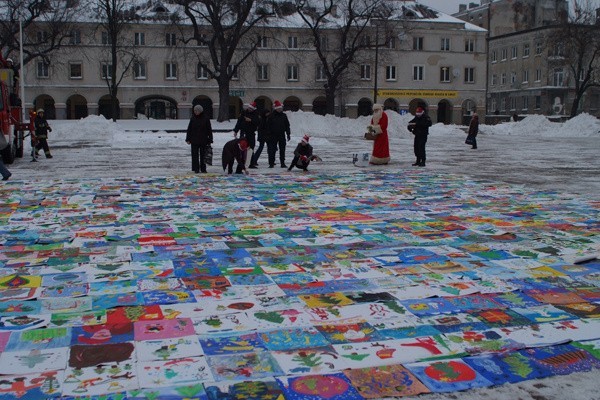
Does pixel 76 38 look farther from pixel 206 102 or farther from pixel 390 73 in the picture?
pixel 390 73

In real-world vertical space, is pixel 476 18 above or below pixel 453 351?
above

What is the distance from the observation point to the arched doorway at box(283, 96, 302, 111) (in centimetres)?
6359

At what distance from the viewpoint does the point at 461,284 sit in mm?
6070

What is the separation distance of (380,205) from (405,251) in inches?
136

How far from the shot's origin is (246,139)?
642 inches

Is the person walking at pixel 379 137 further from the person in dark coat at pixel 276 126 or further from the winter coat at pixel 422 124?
the person in dark coat at pixel 276 126

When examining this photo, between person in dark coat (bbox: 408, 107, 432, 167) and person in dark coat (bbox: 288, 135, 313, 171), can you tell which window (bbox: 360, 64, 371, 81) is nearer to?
person in dark coat (bbox: 408, 107, 432, 167)

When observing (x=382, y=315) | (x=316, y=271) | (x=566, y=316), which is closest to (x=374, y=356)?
(x=382, y=315)

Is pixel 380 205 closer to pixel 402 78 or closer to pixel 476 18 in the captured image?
pixel 402 78

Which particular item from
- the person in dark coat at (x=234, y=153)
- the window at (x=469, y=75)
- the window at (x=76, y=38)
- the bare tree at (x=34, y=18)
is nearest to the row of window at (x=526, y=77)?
the window at (x=469, y=75)

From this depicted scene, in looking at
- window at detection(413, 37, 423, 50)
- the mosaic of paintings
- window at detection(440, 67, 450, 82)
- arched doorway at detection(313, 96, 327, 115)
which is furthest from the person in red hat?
window at detection(440, 67, 450, 82)

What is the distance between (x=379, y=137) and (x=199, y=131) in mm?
5185

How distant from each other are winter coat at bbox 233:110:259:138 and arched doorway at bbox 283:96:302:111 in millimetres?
46508

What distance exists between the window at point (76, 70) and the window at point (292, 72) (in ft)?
58.2
